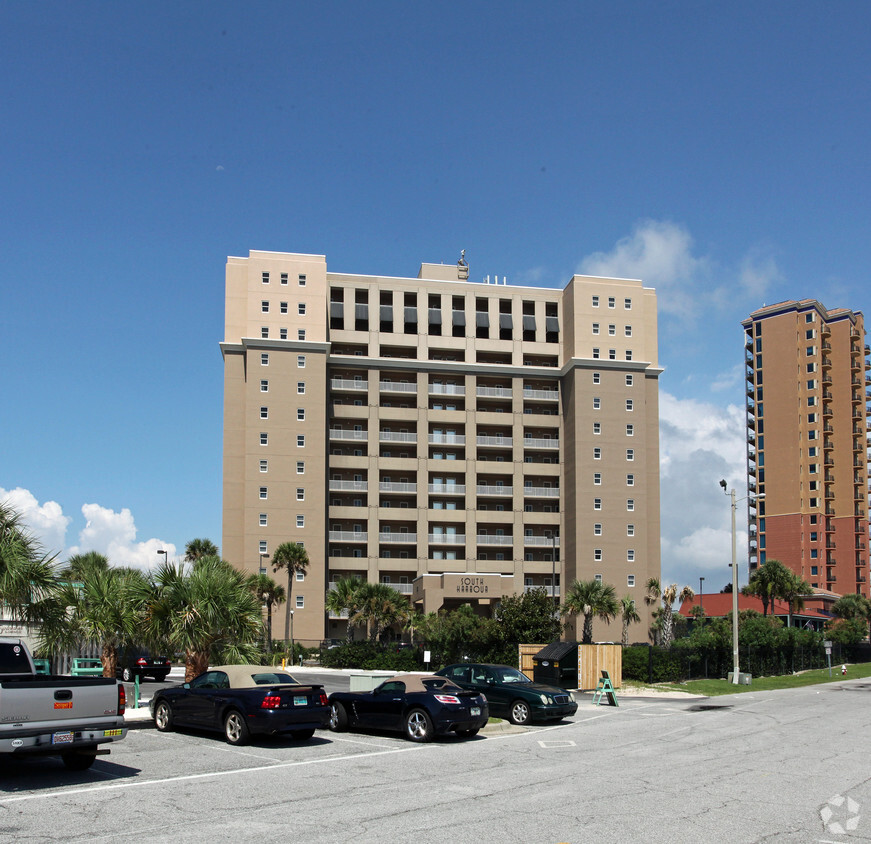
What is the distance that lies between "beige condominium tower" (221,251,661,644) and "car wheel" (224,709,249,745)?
56659 mm

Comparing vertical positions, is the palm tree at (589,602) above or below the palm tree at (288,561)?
below

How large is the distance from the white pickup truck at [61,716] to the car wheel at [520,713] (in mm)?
12252

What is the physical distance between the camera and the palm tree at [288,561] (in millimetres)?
71250

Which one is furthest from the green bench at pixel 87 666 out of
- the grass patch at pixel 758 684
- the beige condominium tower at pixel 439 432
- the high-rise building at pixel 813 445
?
the high-rise building at pixel 813 445

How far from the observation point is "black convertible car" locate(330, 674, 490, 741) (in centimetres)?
1945

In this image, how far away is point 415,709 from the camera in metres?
19.7

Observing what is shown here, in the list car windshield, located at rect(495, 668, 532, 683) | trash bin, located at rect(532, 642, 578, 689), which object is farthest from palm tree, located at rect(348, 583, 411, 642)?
car windshield, located at rect(495, 668, 532, 683)

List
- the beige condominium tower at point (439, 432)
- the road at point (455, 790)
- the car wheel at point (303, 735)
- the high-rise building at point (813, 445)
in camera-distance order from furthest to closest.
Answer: the high-rise building at point (813, 445)
the beige condominium tower at point (439, 432)
the car wheel at point (303, 735)
the road at point (455, 790)

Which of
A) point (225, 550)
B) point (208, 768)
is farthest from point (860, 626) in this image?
point (208, 768)

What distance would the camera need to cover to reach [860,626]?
92.7 meters

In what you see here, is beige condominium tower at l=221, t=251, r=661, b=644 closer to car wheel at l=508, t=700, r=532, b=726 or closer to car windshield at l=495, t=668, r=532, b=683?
car windshield at l=495, t=668, r=532, b=683

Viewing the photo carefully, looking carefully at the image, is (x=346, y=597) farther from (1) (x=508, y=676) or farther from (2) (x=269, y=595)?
(1) (x=508, y=676)

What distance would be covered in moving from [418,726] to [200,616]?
634cm

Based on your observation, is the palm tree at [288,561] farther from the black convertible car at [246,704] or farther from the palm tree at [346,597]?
the black convertible car at [246,704]
